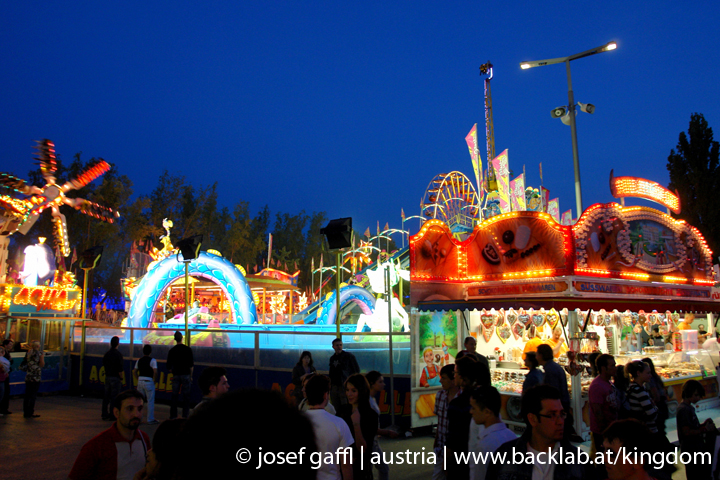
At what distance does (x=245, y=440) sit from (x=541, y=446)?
225 centimetres

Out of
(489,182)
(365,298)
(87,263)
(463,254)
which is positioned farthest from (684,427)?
(489,182)

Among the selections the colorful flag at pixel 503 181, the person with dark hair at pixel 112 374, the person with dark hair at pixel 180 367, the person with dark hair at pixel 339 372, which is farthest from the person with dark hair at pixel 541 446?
the colorful flag at pixel 503 181

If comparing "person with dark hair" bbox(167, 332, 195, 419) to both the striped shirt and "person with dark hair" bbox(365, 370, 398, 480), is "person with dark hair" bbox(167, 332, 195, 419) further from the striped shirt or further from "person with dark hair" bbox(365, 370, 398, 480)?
the striped shirt

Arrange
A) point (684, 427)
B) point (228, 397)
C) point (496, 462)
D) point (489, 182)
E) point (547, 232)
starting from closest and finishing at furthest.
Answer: point (228, 397) → point (496, 462) → point (684, 427) → point (547, 232) → point (489, 182)

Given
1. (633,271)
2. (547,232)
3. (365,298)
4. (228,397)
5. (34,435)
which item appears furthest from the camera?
(365,298)

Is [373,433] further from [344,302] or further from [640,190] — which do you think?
[344,302]

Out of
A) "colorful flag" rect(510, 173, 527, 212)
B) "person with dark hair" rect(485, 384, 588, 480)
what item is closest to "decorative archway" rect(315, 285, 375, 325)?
"colorful flag" rect(510, 173, 527, 212)

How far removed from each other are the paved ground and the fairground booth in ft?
4.00

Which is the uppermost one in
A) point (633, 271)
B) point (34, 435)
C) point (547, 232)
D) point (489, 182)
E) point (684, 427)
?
point (489, 182)

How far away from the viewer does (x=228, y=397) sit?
126 cm

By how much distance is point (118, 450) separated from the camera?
Result: 3.38 m

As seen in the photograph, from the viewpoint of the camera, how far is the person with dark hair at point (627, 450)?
8.17ft

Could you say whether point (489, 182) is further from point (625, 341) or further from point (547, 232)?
point (547, 232)

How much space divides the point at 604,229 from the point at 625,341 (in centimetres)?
486
